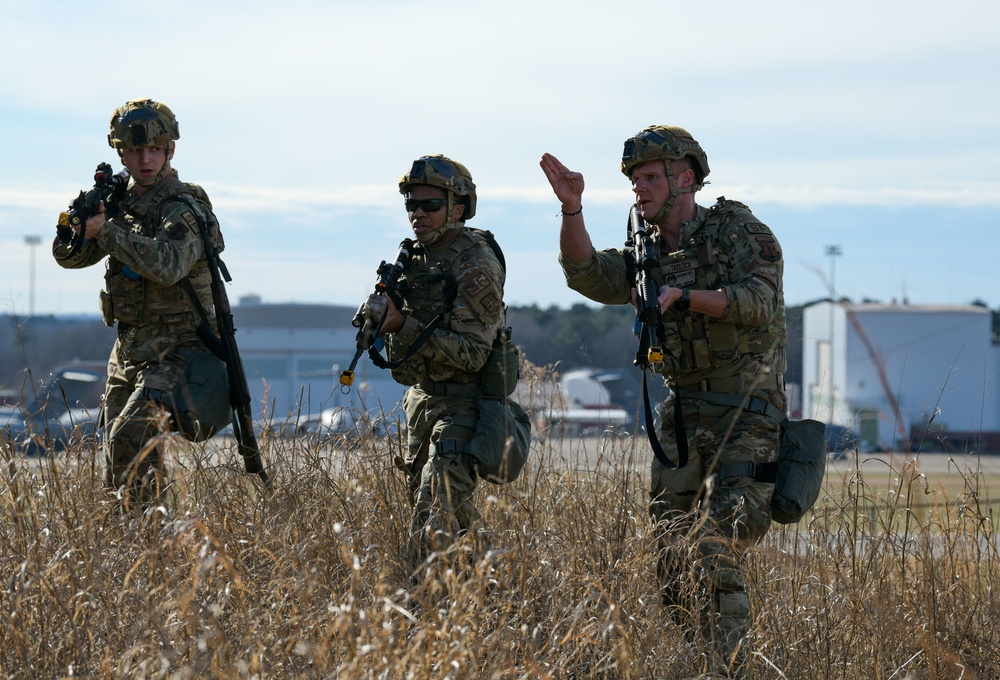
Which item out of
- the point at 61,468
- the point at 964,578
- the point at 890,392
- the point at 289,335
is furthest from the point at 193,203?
the point at 289,335

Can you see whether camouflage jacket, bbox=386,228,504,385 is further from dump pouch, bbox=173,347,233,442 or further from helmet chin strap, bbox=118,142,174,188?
helmet chin strap, bbox=118,142,174,188

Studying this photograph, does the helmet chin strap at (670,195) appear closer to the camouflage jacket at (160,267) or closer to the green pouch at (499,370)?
the green pouch at (499,370)

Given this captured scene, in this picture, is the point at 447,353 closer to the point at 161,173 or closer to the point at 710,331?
the point at 710,331

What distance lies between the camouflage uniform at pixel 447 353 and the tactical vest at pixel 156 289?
1.13 metres

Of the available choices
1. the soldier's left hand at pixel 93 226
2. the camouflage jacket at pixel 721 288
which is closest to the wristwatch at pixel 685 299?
the camouflage jacket at pixel 721 288

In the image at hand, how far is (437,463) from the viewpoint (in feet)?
15.5

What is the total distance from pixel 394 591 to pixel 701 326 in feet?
5.17

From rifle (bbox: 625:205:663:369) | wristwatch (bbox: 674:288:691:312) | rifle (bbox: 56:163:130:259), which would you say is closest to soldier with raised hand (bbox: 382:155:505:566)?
rifle (bbox: 625:205:663:369)

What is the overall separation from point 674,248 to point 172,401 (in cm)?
226

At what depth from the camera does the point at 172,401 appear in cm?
504

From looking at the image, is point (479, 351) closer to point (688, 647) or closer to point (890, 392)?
point (688, 647)

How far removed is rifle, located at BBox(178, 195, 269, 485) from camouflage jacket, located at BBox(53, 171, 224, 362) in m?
0.04

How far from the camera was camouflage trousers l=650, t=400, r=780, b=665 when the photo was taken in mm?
4074

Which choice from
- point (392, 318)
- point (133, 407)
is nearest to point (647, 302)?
point (392, 318)
